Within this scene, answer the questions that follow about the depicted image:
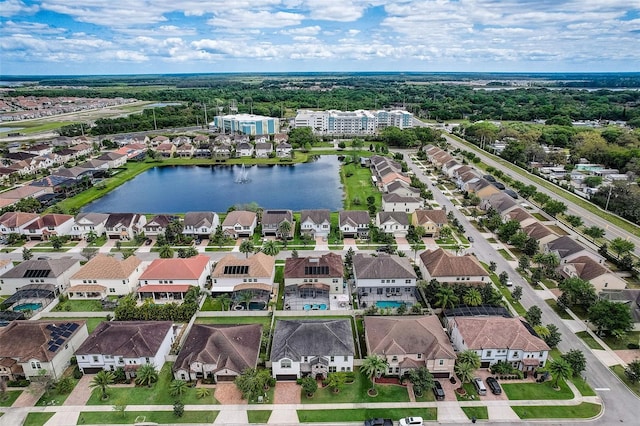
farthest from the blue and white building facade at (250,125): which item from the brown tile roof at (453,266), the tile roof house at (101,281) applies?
the brown tile roof at (453,266)

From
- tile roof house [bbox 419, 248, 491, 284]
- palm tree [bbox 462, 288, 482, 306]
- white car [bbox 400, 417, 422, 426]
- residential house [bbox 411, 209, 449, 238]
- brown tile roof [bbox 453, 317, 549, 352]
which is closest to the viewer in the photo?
white car [bbox 400, 417, 422, 426]

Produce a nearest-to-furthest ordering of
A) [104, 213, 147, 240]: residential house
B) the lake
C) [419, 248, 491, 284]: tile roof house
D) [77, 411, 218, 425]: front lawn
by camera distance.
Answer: [77, 411, 218, 425]: front lawn < [419, 248, 491, 284]: tile roof house < [104, 213, 147, 240]: residential house < the lake

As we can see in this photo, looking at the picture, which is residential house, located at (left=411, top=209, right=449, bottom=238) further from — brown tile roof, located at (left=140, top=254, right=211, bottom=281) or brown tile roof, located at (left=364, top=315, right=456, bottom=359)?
brown tile roof, located at (left=140, top=254, right=211, bottom=281)

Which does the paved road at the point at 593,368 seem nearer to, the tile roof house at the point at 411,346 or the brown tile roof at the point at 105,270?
the tile roof house at the point at 411,346

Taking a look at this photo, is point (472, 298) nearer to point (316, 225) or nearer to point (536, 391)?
point (536, 391)

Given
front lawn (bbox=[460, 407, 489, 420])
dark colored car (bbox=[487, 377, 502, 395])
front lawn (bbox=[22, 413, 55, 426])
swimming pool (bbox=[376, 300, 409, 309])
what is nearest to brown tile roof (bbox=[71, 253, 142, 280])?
front lawn (bbox=[22, 413, 55, 426])

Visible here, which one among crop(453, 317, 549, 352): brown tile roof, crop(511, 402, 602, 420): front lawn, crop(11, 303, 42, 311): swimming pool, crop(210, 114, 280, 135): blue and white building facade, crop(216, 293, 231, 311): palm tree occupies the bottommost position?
crop(511, 402, 602, 420): front lawn

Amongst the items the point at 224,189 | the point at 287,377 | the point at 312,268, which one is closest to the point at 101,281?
the point at 312,268

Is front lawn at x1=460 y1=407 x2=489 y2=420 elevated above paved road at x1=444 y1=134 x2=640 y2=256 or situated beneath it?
situated beneath
